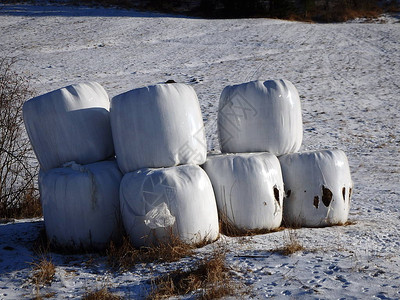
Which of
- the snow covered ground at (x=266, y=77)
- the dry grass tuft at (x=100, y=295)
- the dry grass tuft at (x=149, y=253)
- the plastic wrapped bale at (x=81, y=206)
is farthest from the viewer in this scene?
the plastic wrapped bale at (x=81, y=206)

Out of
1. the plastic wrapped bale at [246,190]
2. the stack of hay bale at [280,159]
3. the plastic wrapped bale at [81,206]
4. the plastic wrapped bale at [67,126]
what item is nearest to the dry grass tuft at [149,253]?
the plastic wrapped bale at [81,206]

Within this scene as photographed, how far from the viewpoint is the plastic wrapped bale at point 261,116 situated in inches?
206

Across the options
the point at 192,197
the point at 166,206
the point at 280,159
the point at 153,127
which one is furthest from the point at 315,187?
the point at 153,127

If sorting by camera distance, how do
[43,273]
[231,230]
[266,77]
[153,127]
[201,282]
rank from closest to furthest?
[201,282] < [43,273] < [153,127] < [231,230] < [266,77]

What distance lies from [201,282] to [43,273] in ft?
3.95

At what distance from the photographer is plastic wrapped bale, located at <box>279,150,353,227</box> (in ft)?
17.0

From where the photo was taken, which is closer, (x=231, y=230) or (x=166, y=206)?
(x=166, y=206)

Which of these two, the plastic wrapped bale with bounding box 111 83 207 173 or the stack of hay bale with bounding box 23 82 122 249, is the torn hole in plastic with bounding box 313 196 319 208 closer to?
the plastic wrapped bale with bounding box 111 83 207 173

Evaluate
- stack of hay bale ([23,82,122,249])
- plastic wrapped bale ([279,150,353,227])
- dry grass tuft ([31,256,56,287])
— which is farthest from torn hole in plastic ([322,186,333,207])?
dry grass tuft ([31,256,56,287])

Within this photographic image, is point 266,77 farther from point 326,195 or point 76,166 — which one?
point 76,166

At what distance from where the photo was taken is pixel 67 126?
194 inches

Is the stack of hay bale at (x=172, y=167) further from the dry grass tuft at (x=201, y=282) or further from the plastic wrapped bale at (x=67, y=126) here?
the dry grass tuft at (x=201, y=282)

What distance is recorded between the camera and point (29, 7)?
25625 mm

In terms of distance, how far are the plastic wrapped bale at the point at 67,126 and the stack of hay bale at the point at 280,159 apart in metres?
1.06
